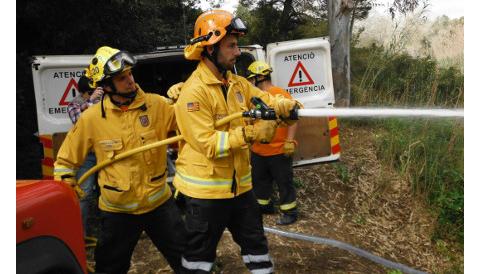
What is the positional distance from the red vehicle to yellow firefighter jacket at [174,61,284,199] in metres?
0.94

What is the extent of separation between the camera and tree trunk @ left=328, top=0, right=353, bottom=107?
809 cm

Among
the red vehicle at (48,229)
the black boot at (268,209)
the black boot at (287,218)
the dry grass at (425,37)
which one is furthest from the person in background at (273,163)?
the dry grass at (425,37)

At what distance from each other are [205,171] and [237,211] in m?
0.39

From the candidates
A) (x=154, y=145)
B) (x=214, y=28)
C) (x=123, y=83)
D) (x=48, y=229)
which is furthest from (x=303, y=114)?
(x=48, y=229)

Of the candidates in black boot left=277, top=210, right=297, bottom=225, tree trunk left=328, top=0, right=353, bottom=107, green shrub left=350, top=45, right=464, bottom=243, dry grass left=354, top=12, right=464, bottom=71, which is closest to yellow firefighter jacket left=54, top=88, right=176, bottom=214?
black boot left=277, top=210, right=297, bottom=225

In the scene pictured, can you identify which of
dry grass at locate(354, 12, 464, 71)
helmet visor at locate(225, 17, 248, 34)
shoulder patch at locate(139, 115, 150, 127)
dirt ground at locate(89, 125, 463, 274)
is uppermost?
dry grass at locate(354, 12, 464, 71)

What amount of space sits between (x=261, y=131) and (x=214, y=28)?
0.76 m

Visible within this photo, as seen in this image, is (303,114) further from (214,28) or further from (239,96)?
(214,28)

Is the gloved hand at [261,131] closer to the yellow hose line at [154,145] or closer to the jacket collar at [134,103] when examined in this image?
the yellow hose line at [154,145]

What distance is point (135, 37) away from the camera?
411 inches

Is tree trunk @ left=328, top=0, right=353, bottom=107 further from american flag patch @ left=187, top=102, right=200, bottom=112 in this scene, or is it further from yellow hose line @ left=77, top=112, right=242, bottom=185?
american flag patch @ left=187, top=102, right=200, bottom=112

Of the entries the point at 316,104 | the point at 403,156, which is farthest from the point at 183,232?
the point at 403,156

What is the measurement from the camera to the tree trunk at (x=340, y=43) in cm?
809

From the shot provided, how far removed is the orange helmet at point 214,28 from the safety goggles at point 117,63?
478 millimetres
